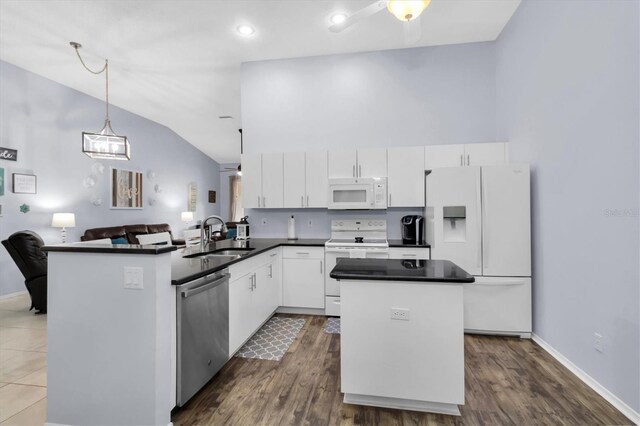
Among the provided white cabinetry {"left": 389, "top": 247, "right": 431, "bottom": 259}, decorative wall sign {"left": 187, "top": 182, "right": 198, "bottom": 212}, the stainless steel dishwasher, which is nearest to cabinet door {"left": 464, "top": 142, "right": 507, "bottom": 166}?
→ white cabinetry {"left": 389, "top": 247, "right": 431, "bottom": 259}

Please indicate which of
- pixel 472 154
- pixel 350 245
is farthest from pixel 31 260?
pixel 472 154

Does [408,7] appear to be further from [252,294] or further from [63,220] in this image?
[63,220]

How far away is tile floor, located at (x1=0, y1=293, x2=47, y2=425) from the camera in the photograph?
201 centimetres

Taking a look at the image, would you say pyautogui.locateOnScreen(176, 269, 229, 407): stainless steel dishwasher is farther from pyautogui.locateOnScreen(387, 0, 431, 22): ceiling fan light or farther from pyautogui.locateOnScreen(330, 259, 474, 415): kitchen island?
pyautogui.locateOnScreen(387, 0, 431, 22): ceiling fan light

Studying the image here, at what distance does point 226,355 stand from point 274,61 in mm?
3822

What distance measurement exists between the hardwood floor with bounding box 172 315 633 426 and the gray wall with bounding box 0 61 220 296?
4.43 m

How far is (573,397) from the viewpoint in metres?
2.10

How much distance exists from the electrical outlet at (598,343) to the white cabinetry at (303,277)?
247 centimetres

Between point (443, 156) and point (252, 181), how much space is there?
8.10ft

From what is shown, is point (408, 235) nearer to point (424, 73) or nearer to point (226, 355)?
point (424, 73)

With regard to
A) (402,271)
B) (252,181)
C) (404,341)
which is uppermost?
(252,181)

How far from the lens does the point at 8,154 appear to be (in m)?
4.46

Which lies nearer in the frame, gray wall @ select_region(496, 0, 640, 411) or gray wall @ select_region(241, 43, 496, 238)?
gray wall @ select_region(496, 0, 640, 411)

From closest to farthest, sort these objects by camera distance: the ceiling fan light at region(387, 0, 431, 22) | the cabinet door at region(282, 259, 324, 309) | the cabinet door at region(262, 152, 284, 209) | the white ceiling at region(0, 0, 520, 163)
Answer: the ceiling fan light at region(387, 0, 431, 22), the white ceiling at region(0, 0, 520, 163), the cabinet door at region(282, 259, 324, 309), the cabinet door at region(262, 152, 284, 209)
